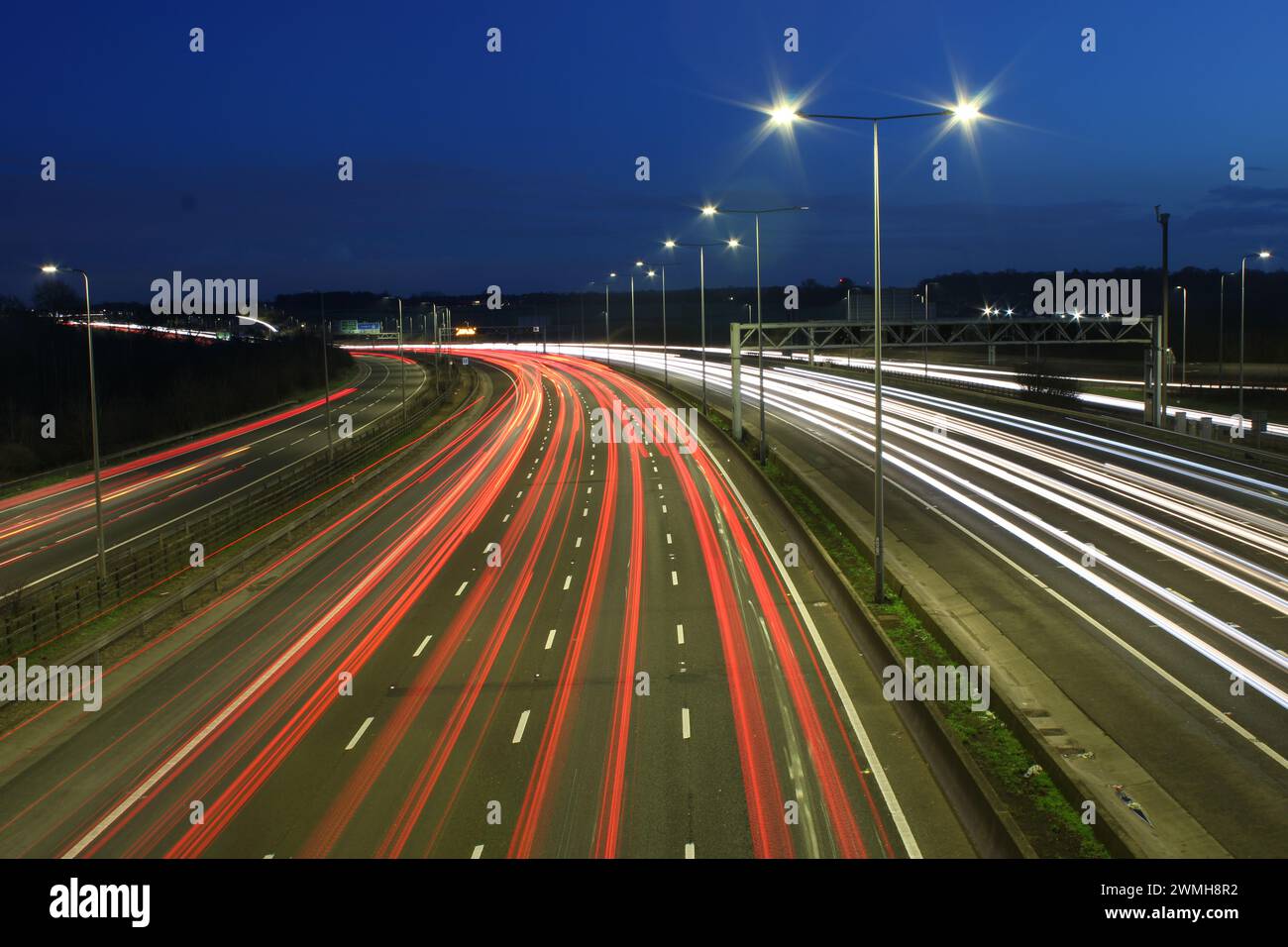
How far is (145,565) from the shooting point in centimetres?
2716

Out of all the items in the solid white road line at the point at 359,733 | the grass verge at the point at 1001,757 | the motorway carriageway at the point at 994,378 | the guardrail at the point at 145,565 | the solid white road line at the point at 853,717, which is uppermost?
the motorway carriageway at the point at 994,378

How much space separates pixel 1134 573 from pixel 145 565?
24.0m

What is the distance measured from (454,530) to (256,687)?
50.6 feet

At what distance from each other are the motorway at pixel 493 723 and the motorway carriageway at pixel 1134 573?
328 cm

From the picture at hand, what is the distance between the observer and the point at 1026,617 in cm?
2147

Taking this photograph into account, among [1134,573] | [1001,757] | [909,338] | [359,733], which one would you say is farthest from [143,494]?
[1001,757]

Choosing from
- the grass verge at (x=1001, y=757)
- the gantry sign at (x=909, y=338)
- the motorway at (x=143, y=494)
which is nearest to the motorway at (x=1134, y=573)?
the grass verge at (x=1001, y=757)

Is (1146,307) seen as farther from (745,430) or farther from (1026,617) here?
(1026,617)

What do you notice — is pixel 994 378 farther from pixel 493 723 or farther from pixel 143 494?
pixel 493 723

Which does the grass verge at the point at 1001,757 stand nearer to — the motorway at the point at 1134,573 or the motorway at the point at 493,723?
the motorway at the point at 493,723

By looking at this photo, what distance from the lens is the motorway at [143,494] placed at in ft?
112

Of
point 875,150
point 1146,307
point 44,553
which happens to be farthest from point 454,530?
point 1146,307

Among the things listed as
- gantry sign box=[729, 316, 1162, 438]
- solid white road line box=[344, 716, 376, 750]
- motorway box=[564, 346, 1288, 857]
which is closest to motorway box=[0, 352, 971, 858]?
solid white road line box=[344, 716, 376, 750]

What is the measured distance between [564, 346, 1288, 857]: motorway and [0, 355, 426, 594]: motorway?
2223cm
